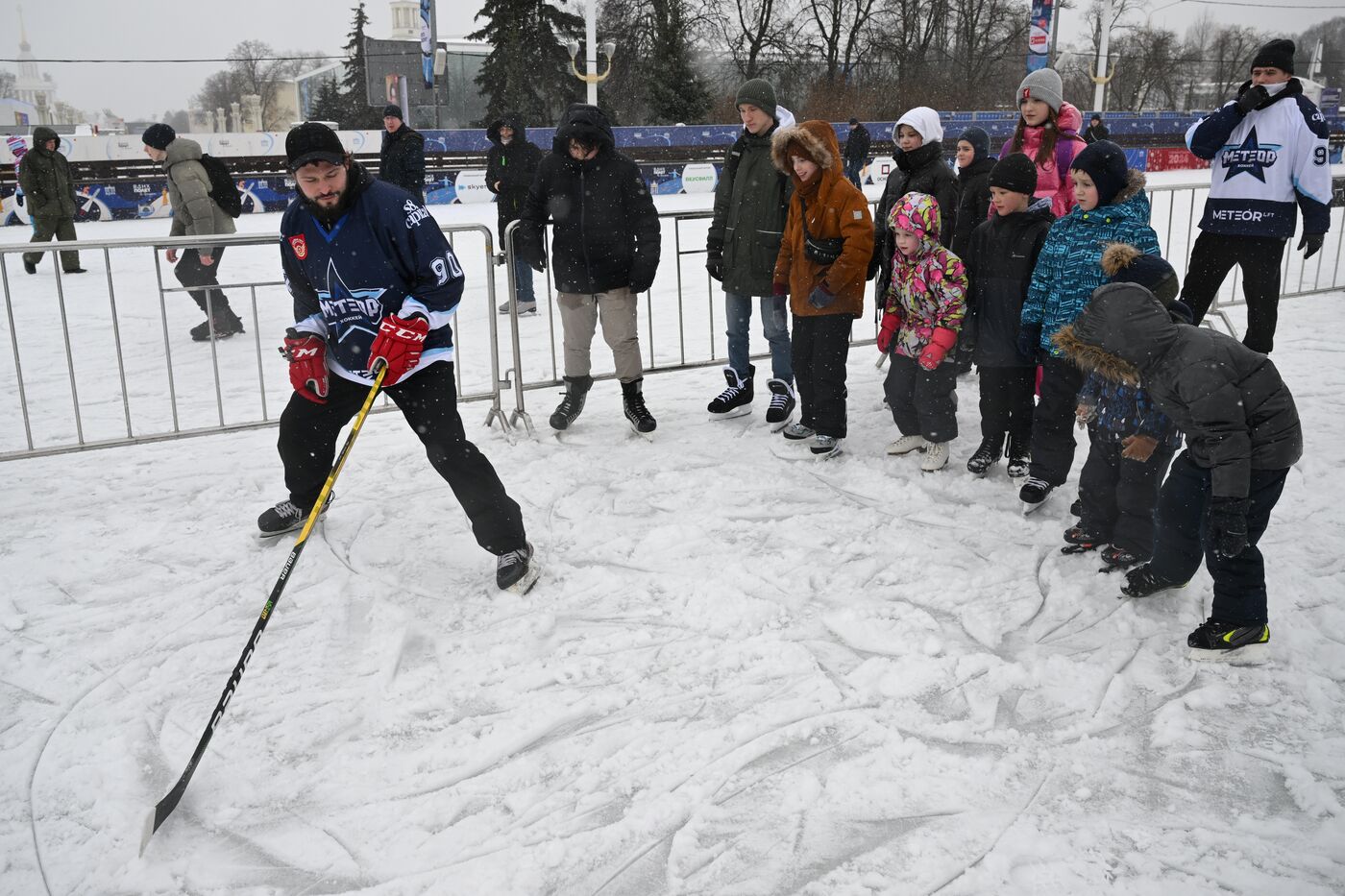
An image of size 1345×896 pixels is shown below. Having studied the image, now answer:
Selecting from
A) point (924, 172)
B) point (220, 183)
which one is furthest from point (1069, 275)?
point (220, 183)

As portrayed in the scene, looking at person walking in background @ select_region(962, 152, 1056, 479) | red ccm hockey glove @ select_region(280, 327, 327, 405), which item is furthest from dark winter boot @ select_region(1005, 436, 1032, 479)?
red ccm hockey glove @ select_region(280, 327, 327, 405)

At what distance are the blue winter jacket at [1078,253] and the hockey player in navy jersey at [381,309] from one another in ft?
8.45

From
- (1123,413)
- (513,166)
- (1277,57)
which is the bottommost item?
(1123,413)

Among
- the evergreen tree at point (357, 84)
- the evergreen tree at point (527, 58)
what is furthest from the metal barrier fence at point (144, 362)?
the evergreen tree at point (357, 84)

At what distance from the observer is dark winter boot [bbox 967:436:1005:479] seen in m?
5.34

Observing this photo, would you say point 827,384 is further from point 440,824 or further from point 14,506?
point 14,506

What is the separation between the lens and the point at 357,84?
161 feet

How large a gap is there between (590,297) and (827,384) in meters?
1.55

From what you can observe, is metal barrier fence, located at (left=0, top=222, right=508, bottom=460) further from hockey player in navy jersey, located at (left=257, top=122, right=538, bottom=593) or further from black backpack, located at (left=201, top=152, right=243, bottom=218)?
hockey player in navy jersey, located at (left=257, top=122, right=538, bottom=593)

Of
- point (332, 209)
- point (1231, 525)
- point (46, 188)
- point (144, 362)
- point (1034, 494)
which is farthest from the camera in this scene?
point (46, 188)

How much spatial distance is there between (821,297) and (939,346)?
68 cm

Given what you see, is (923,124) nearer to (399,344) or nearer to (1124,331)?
(1124,331)

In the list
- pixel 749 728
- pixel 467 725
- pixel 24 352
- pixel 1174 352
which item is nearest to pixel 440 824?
pixel 467 725

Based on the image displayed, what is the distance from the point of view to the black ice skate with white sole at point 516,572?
13.8 feet
